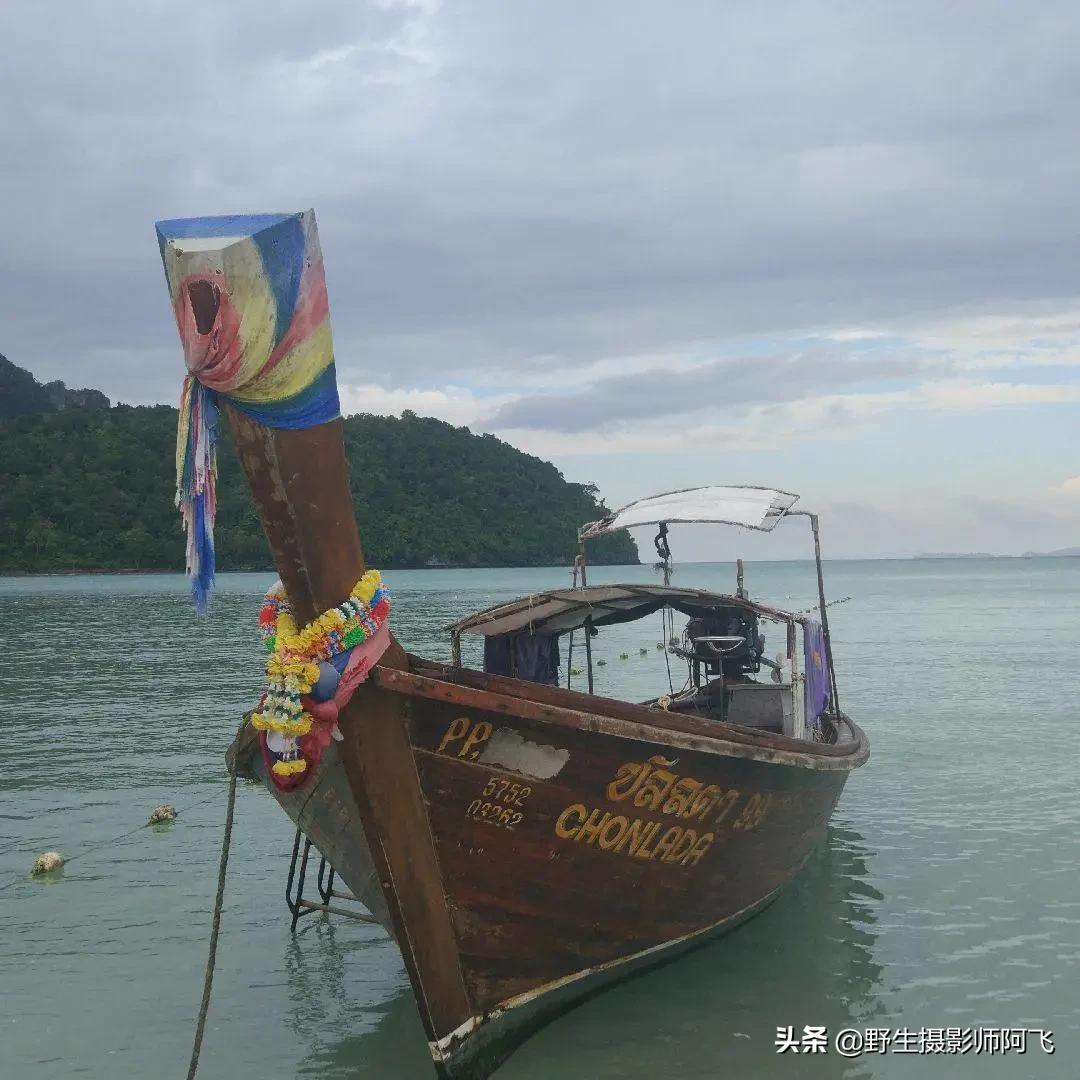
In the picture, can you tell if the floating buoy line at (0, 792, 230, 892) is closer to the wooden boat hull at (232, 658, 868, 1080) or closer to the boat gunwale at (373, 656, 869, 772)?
the wooden boat hull at (232, 658, 868, 1080)

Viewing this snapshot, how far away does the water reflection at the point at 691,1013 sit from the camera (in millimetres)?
6762

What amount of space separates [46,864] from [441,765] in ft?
22.9

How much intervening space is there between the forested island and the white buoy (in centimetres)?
6633

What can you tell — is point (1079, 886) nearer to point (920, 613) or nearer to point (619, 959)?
point (619, 959)

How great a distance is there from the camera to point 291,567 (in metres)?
5.09

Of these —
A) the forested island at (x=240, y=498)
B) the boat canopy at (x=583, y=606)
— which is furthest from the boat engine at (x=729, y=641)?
the forested island at (x=240, y=498)

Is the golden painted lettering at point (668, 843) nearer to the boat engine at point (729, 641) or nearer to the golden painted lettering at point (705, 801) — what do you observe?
the golden painted lettering at point (705, 801)

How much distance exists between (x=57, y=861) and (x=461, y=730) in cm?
716

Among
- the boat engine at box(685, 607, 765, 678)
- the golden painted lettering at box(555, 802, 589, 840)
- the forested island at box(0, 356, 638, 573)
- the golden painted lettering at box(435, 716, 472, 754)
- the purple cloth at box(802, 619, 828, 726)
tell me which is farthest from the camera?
the forested island at box(0, 356, 638, 573)

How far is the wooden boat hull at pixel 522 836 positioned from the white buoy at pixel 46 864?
5.04m

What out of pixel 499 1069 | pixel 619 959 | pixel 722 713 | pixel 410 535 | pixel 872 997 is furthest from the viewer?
pixel 410 535

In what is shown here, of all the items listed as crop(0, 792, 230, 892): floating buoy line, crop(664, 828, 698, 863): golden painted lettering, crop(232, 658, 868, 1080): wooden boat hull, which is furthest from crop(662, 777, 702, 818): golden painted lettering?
crop(0, 792, 230, 892): floating buoy line

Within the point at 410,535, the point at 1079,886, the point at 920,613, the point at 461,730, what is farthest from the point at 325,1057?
the point at 410,535

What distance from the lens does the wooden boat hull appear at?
5.87 m
